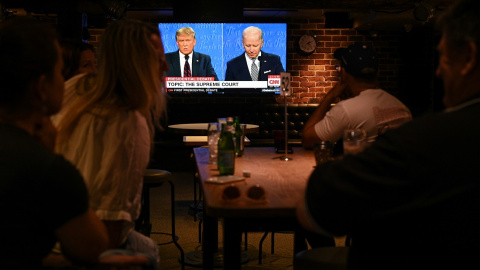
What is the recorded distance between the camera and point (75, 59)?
3.16m

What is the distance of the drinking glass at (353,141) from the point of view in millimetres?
1987

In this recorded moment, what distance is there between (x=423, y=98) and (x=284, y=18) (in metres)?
2.33

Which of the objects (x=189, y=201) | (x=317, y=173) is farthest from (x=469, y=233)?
(x=189, y=201)

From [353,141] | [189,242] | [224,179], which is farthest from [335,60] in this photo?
[224,179]

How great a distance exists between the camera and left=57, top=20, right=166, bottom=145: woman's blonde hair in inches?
68.5

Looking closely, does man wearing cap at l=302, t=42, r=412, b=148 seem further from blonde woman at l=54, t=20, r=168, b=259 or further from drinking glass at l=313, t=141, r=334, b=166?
blonde woman at l=54, t=20, r=168, b=259

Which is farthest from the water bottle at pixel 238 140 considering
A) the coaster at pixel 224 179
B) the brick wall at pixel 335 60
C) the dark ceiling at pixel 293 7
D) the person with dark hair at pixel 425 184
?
the brick wall at pixel 335 60

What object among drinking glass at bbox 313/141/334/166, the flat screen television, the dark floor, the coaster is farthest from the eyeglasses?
the flat screen television

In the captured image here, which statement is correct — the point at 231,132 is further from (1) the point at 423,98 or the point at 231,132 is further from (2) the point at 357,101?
(1) the point at 423,98

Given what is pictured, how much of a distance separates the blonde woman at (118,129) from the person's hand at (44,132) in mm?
308

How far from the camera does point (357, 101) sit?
110 inches

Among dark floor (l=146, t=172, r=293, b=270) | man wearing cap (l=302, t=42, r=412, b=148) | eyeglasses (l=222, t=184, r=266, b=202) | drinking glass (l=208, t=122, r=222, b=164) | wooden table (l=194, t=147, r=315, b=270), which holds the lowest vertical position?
dark floor (l=146, t=172, r=293, b=270)

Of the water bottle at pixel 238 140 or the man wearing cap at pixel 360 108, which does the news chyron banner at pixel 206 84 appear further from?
the water bottle at pixel 238 140

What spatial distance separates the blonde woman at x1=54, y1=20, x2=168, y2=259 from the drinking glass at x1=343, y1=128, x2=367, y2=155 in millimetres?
749
